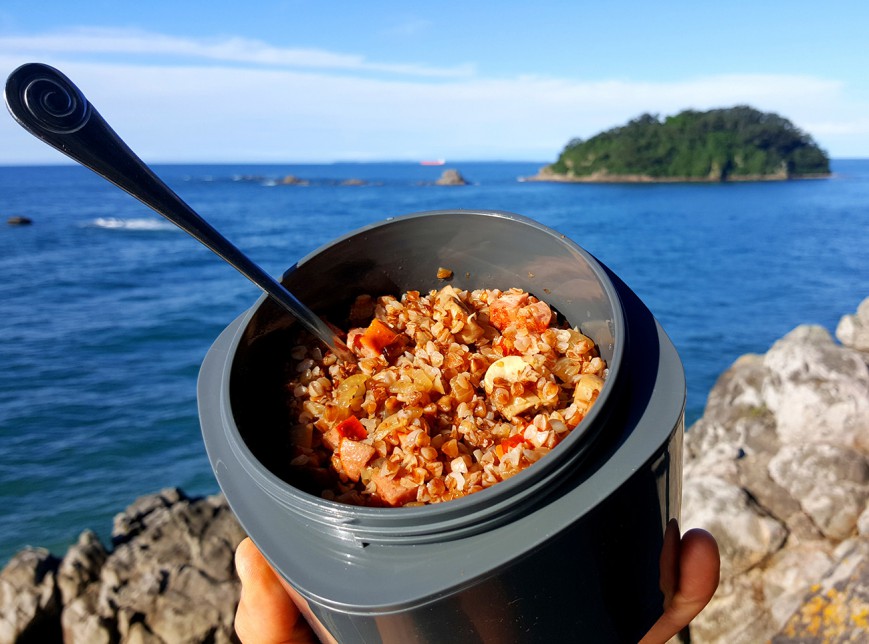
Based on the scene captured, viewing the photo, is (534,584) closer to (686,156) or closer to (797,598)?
(797,598)

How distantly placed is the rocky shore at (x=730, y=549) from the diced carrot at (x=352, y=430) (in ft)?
11.9

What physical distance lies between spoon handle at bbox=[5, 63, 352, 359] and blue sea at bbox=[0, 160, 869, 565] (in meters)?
9.00

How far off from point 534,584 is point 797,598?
428 centimetres

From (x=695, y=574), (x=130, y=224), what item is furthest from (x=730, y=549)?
(x=130, y=224)

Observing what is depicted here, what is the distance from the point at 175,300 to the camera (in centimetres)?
1789

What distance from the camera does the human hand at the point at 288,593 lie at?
4.16 ft

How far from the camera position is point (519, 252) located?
4.82 ft

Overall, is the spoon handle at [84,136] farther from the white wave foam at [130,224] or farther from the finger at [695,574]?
the white wave foam at [130,224]

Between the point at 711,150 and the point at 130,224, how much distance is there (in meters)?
48.5

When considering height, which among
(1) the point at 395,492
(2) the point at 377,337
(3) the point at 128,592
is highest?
(2) the point at 377,337

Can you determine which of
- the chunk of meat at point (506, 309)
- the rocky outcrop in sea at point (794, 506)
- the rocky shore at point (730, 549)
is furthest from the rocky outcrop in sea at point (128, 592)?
the chunk of meat at point (506, 309)

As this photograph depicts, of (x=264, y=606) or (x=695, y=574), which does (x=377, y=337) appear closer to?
(x=264, y=606)

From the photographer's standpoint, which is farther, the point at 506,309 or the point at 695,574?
the point at 506,309

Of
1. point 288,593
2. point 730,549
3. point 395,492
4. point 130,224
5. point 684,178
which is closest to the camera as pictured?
point 395,492
